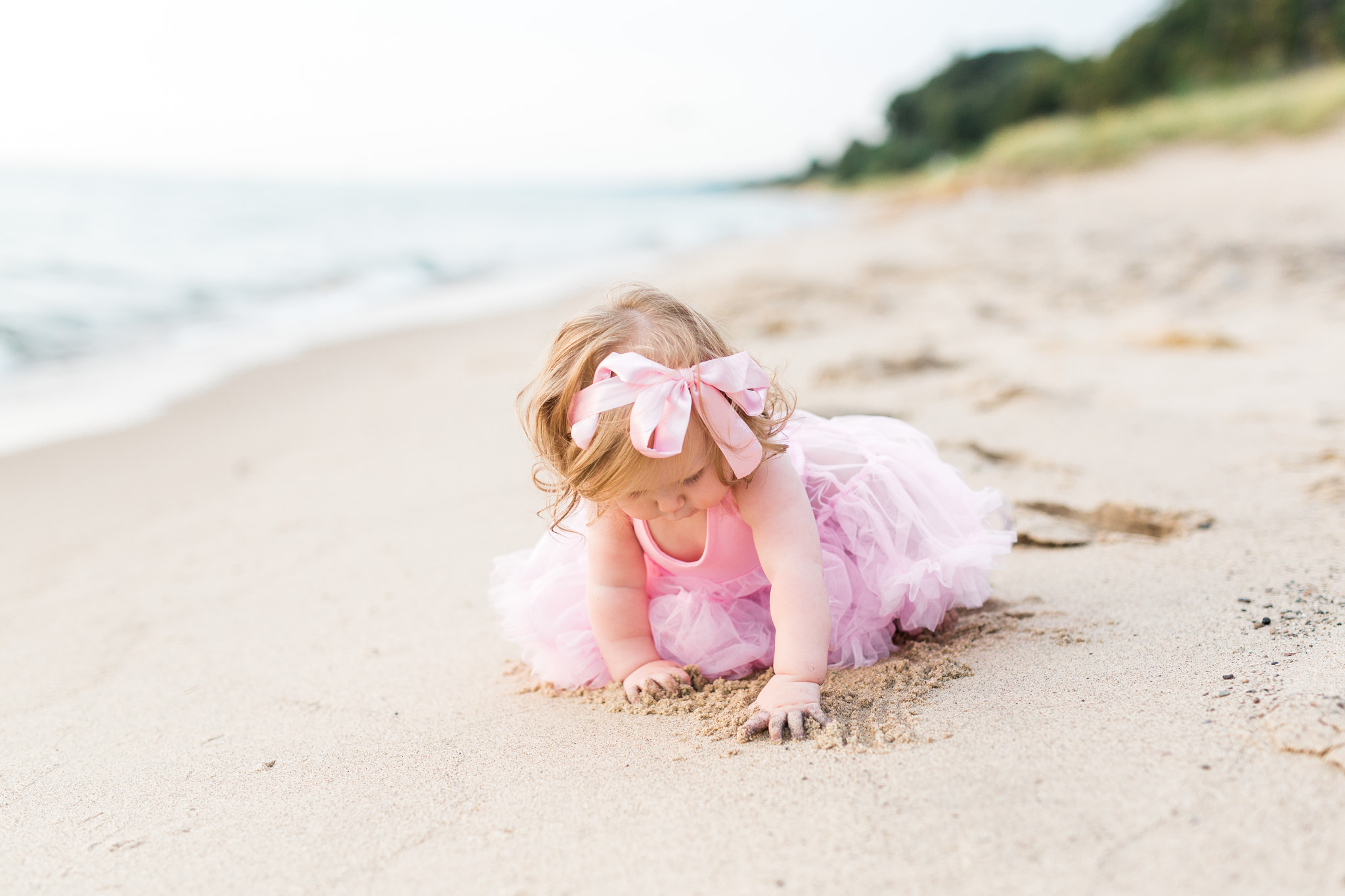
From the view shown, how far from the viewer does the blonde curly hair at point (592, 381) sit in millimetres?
1577

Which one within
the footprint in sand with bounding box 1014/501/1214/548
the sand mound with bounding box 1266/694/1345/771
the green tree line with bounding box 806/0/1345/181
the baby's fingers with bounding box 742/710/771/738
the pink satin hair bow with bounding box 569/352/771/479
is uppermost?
the green tree line with bounding box 806/0/1345/181

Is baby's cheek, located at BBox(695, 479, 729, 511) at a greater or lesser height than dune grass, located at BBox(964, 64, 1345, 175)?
lesser

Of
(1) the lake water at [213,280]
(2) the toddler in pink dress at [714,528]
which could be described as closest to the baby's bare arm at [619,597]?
(2) the toddler in pink dress at [714,528]

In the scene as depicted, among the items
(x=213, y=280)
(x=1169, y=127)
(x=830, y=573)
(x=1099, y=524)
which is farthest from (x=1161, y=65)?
(x=830, y=573)

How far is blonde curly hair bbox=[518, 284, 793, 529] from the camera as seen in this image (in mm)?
1577

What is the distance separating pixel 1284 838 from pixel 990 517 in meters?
1.01

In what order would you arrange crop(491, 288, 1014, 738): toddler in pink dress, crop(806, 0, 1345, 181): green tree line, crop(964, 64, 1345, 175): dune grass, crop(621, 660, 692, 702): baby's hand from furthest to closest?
crop(806, 0, 1345, 181): green tree line → crop(964, 64, 1345, 175): dune grass → crop(621, 660, 692, 702): baby's hand → crop(491, 288, 1014, 738): toddler in pink dress

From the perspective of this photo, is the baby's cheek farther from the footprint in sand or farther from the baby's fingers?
the footprint in sand

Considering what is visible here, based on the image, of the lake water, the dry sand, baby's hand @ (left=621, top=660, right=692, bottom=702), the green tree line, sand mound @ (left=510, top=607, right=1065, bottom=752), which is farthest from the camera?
the green tree line

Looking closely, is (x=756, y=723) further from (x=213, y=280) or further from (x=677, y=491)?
(x=213, y=280)

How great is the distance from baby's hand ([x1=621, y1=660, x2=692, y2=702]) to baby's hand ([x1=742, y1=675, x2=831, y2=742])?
193 mm

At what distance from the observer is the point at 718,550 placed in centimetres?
183

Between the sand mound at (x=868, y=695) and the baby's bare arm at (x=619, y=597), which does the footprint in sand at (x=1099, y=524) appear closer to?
the sand mound at (x=868, y=695)

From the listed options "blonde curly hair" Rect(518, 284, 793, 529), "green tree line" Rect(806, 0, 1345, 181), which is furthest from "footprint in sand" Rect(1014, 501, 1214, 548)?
"green tree line" Rect(806, 0, 1345, 181)
